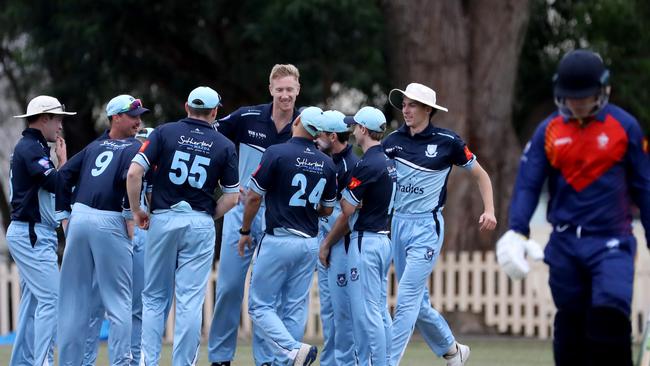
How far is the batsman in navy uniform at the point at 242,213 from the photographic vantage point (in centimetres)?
1120

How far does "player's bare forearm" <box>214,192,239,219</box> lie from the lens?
34.4 ft

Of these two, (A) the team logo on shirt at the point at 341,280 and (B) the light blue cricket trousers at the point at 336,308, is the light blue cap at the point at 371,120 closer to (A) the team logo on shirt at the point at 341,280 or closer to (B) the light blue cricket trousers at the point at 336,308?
(B) the light blue cricket trousers at the point at 336,308

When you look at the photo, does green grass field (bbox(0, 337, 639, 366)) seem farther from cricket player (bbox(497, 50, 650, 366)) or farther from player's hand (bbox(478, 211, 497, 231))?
cricket player (bbox(497, 50, 650, 366))

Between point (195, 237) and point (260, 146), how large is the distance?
137 centimetres

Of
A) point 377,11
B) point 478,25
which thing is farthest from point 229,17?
point 478,25

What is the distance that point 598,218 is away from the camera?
7.83 metres

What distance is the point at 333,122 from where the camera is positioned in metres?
10.8

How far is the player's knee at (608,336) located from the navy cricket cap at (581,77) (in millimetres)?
1275

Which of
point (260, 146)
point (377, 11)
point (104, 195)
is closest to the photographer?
point (104, 195)

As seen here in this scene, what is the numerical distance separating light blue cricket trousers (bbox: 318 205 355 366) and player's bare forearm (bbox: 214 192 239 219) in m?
1.04

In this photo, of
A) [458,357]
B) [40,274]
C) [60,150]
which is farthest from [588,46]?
[40,274]

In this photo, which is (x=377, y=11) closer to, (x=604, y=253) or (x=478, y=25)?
(x=478, y=25)

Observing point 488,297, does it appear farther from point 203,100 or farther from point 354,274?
point 203,100

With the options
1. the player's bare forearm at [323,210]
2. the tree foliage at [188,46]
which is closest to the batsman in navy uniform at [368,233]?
the player's bare forearm at [323,210]
